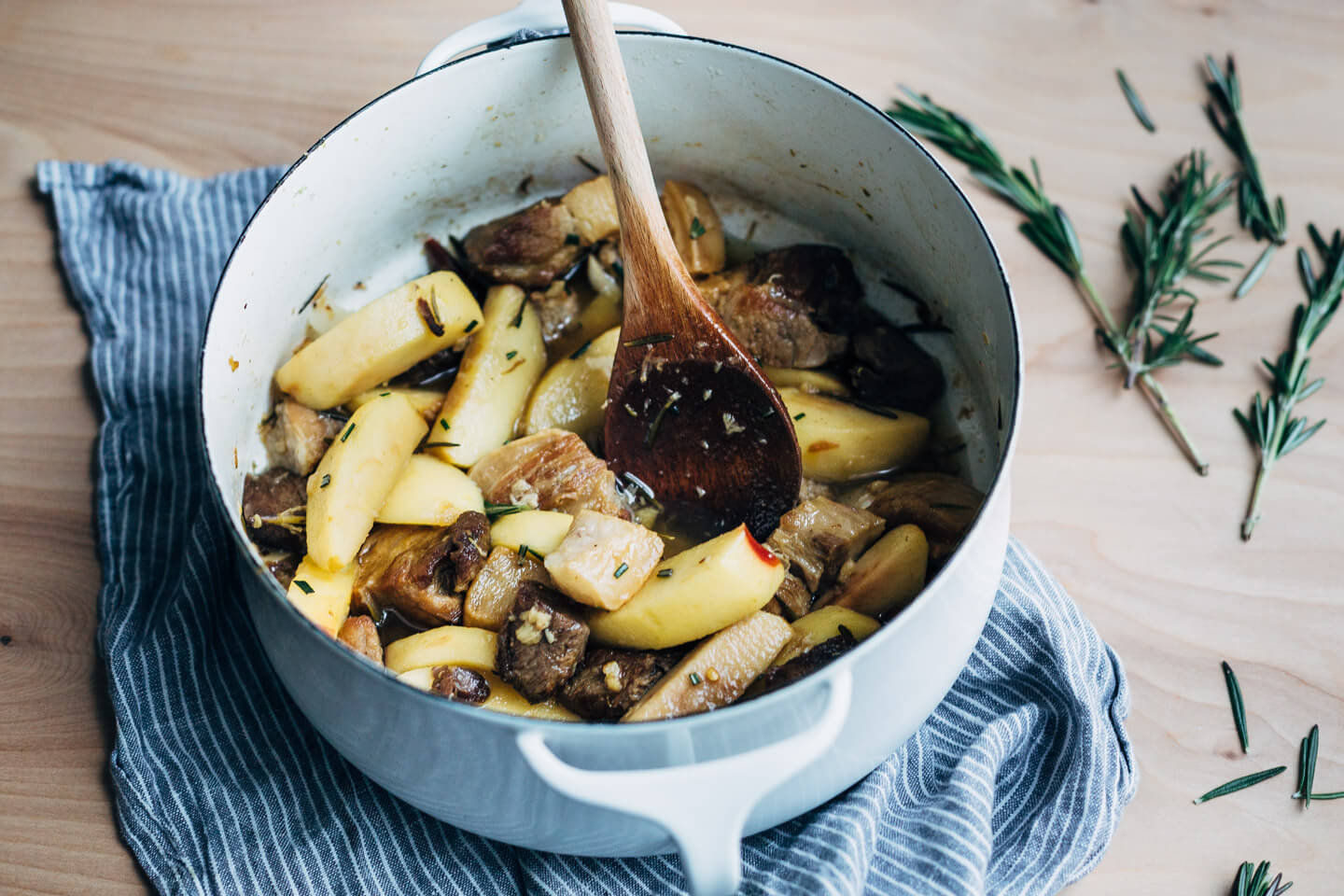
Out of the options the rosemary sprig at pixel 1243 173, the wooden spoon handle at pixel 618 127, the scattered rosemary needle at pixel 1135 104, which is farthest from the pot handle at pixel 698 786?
the scattered rosemary needle at pixel 1135 104

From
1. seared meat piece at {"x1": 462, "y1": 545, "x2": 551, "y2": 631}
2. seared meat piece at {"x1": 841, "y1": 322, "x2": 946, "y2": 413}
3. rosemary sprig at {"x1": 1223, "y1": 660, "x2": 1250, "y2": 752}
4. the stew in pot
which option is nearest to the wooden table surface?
rosemary sprig at {"x1": 1223, "y1": 660, "x2": 1250, "y2": 752}

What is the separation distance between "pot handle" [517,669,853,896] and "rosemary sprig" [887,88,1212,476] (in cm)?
94

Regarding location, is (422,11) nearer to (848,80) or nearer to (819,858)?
(848,80)

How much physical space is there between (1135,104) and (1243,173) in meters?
0.21

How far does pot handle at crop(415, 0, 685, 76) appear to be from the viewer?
1.51 m

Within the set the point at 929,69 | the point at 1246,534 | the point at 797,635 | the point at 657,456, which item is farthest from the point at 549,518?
the point at 929,69

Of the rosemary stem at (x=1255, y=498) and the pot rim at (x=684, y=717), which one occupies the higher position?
the pot rim at (x=684, y=717)

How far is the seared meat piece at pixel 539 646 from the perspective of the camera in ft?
4.26

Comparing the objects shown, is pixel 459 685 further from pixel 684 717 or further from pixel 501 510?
pixel 684 717

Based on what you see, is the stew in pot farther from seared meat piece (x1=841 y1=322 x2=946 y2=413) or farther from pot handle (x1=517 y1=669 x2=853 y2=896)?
pot handle (x1=517 y1=669 x2=853 y2=896)

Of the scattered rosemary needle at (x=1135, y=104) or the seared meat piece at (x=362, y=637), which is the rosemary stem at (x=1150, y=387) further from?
the seared meat piece at (x=362, y=637)

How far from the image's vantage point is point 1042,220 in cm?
→ 177

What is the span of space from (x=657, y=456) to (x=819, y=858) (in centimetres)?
57

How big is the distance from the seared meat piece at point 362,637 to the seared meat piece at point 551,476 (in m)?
0.25
